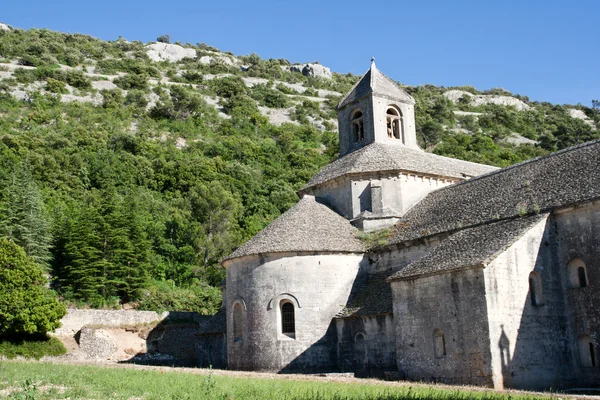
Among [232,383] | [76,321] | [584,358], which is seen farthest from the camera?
[76,321]

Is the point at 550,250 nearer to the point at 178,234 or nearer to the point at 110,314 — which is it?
the point at 110,314

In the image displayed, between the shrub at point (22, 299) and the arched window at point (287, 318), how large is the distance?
1431cm

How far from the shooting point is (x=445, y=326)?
68.4 ft

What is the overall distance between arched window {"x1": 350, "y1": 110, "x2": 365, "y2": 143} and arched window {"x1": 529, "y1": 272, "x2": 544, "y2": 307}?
1488 cm

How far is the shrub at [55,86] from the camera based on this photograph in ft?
280

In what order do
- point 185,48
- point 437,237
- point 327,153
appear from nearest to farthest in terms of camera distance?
1. point 437,237
2. point 327,153
3. point 185,48

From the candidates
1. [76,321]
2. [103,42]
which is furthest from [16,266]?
[103,42]

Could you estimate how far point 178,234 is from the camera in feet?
177

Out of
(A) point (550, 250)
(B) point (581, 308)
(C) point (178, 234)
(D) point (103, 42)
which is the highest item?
(D) point (103, 42)

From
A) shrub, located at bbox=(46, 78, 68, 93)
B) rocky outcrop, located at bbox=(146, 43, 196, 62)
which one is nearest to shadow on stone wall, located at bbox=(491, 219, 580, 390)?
shrub, located at bbox=(46, 78, 68, 93)

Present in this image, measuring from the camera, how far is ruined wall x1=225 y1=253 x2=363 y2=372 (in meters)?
25.6

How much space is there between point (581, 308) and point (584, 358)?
5.36ft

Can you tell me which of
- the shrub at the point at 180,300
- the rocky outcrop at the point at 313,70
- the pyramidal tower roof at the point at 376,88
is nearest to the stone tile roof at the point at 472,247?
the pyramidal tower roof at the point at 376,88

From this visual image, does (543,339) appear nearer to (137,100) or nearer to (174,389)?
(174,389)
